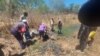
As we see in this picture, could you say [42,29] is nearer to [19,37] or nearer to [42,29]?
[42,29]

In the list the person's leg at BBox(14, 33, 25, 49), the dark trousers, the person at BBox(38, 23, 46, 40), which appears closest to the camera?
the dark trousers

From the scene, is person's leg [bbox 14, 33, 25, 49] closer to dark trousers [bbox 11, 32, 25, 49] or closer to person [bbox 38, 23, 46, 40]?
dark trousers [bbox 11, 32, 25, 49]

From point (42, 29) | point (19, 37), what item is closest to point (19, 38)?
point (19, 37)

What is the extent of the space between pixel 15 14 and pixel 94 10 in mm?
21067

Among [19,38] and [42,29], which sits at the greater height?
[19,38]

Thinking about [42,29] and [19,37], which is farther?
[42,29]

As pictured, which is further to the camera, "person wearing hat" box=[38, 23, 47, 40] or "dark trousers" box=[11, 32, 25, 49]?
"person wearing hat" box=[38, 23, 47, 40]

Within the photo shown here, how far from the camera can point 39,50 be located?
12.1m

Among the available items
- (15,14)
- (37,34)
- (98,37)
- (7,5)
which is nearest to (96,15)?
(37,34)

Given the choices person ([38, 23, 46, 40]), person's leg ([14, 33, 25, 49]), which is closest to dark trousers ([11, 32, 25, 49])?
person's leg ([14, 33, 25, 49])

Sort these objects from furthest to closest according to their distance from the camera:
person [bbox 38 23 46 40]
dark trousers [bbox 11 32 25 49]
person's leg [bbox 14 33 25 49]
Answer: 1. person [bbox 38 23 46 40]
2. person's leg [bbox 14 33 25 49]
3. dark trousers [bbox 11 32 25 49]

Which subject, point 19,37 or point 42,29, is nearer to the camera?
point 19,37

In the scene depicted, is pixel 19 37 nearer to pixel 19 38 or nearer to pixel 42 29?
pixel 19 38

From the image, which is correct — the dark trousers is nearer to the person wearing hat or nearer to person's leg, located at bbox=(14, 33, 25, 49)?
person's leg, located at bbox=(14, 33, 25, 49)
